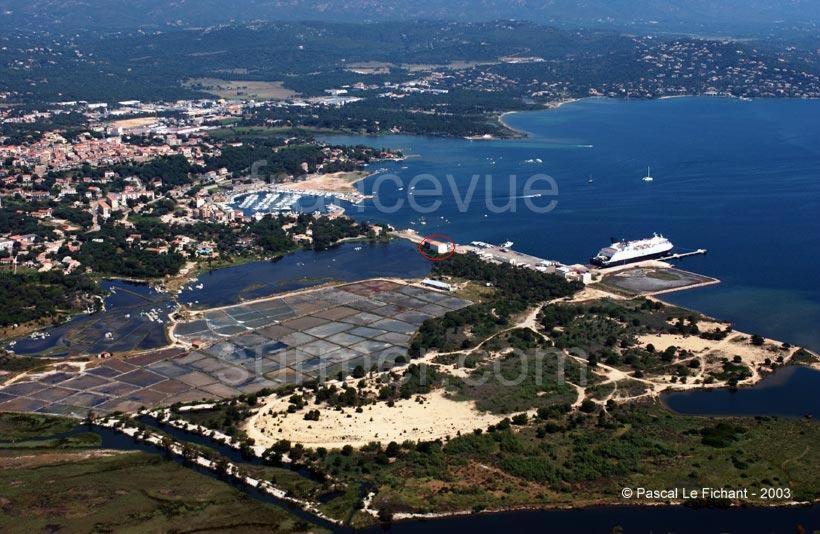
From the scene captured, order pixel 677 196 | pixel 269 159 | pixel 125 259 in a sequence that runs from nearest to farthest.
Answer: pixel 125 259
pixel 677 196
pixel 269 159

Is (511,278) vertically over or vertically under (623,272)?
over

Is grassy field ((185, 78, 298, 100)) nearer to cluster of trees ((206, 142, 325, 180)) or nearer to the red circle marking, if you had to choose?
cluster of trees ((206, 142, 325, 180))

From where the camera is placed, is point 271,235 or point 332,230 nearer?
point 271,235

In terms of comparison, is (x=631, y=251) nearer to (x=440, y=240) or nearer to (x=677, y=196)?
(x=440, y=240)

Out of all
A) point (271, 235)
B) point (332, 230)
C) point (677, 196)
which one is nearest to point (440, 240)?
point (332, 230)

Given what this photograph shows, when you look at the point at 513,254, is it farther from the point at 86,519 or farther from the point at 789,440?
the point at 86,519

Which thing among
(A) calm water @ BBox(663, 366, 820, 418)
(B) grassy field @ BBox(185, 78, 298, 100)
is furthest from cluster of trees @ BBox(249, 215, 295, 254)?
(B) grassy field @ BBox(185, 78, 298, 100)
